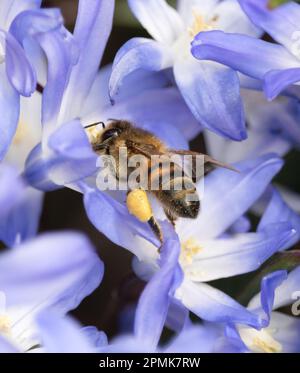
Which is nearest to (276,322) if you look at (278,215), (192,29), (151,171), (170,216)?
(278,215)

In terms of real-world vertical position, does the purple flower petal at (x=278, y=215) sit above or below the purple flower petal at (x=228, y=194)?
below

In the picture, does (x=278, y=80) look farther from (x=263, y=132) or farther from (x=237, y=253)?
(x=263, y=132)

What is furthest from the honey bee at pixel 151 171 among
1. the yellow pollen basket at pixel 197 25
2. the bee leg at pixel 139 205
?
the yellow pollen basket at pixel 197 25

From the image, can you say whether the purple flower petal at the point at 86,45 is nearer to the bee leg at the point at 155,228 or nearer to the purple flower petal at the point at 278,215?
the bee leg at the point at 155,228

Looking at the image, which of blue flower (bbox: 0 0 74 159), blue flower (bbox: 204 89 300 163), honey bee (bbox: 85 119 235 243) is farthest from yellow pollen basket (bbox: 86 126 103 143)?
blue flower (bbox: 204 89 300 163)

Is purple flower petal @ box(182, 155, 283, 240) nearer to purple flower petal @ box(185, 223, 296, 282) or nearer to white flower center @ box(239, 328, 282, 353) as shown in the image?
purple flower petal @ box(185, 223, 296, 282)

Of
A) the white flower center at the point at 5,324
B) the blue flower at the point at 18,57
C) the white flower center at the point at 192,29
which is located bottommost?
the white flower center at the point at 5,324

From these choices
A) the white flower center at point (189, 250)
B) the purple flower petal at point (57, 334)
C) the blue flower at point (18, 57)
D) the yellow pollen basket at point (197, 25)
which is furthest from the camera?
the yellow pollen basket at point (197, 25)
